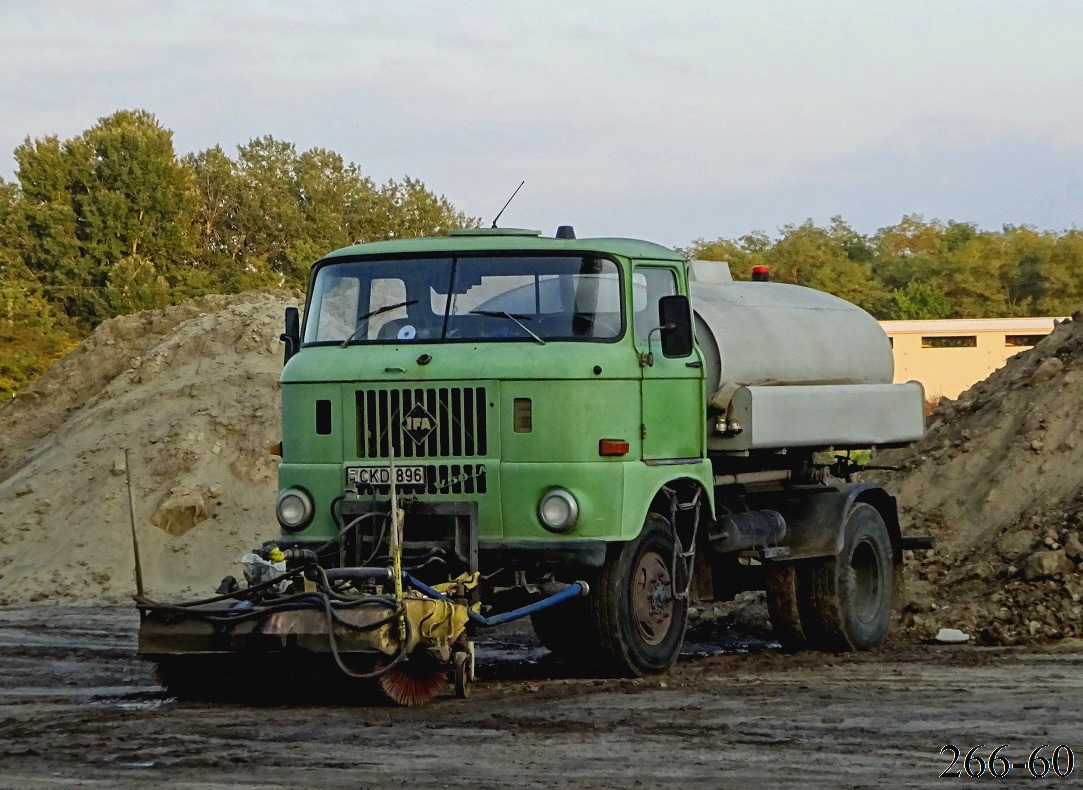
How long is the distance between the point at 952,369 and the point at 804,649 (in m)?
44.0

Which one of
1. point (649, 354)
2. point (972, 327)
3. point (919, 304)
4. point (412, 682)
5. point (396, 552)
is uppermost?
point (919, 304)

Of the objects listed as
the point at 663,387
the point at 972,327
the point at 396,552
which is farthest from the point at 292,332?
the point at 972,327

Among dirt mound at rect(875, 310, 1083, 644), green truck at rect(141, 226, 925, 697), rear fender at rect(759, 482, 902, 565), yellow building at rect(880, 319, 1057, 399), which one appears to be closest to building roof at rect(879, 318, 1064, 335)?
yellow building at rect(880, 319, 1057, 399)

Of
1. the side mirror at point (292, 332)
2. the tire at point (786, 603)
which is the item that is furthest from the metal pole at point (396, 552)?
the tire at point (786, 603)

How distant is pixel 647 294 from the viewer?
40.7 feet

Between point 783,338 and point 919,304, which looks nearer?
point 783,338

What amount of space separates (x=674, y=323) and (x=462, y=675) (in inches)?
115

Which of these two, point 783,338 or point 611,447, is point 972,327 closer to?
point 783,338

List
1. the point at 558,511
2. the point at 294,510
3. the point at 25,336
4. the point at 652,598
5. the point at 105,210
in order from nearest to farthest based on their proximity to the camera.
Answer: the point at 558,511 < the point at 294,510 < the point at 652,598 < the point at 25,336 < the point at 105,210

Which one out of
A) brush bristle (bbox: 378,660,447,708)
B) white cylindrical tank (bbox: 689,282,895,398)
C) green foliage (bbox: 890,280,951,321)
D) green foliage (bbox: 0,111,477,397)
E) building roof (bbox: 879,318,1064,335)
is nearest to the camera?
brush bristle (bbox: 378,660,447,708)

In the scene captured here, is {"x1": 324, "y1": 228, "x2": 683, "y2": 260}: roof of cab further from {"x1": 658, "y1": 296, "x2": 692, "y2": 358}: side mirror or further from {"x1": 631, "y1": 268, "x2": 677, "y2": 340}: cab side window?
{"x1": 658, "y1": 296, "x2": 692, "y2": 358}: side mirror

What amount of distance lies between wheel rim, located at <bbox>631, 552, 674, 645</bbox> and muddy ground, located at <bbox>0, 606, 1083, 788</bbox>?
423mm

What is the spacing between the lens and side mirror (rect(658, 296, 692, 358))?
12102 mm

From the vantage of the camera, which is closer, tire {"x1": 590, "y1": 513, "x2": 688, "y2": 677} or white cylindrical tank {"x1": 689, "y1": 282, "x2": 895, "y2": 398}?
tire {"x1": 590, "y1": 513, "x2": 688, "y2": 677}
